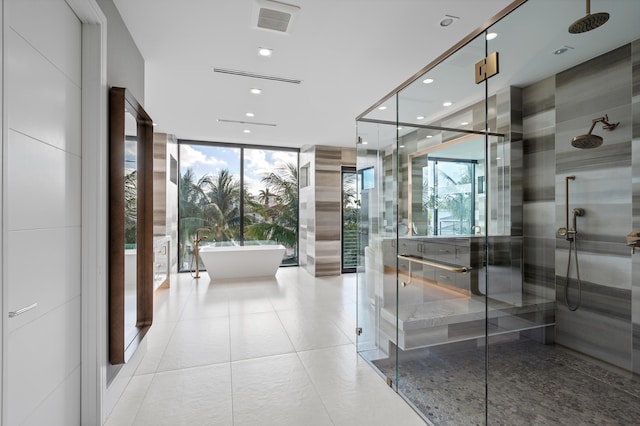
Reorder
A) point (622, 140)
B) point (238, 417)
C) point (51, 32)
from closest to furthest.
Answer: point (51, 32) < point (622, 140) < point (238, 417)

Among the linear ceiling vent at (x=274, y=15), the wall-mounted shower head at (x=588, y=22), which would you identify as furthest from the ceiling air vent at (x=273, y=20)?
the wall-mounted shower head at (x=588, y=22)

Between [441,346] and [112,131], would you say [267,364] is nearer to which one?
[441,346]

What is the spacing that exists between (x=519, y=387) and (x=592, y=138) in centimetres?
174

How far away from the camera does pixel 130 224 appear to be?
2.44m

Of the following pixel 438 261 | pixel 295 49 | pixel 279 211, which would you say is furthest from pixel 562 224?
pixel 279 211

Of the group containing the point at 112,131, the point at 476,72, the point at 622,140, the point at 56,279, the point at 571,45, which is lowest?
the point at 56,279

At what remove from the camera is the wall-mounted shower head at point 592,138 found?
5.94 feet

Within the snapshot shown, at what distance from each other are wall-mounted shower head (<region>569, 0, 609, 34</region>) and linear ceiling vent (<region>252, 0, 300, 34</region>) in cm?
170

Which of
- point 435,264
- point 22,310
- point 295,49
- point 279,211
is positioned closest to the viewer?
point 22,310

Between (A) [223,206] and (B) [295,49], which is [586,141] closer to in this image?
(B) [295,49]

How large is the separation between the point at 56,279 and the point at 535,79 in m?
3.25

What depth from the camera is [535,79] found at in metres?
2.14

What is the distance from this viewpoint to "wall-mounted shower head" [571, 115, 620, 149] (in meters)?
1.81

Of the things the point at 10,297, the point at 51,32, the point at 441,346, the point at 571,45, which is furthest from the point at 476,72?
the point at 10,297
